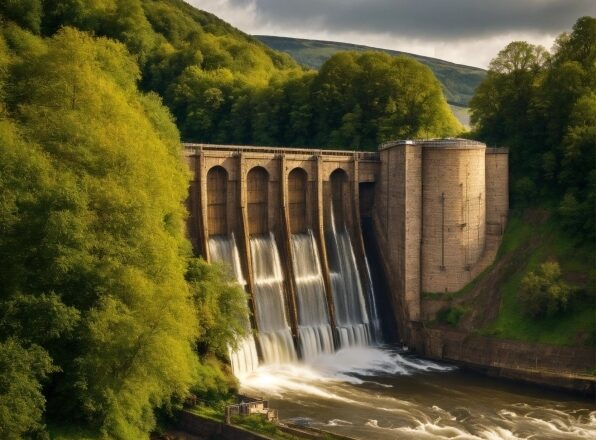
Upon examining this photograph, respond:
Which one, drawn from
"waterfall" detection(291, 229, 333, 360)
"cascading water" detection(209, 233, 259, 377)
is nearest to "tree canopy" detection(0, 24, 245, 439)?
"cascading water" detection(209, 233, 259, 377)

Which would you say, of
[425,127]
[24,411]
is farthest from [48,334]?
[425,127]

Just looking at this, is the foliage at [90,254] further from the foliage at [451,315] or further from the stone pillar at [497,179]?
the stone pillar at [497,179]

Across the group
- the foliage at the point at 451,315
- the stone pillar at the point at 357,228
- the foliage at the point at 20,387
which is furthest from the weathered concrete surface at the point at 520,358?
the foliage at the point at 20,387

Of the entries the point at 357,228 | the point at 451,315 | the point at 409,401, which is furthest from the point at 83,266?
the point at 357,228

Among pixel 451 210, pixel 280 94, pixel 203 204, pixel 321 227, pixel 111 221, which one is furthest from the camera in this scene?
pixel 280 94

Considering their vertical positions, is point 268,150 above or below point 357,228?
above

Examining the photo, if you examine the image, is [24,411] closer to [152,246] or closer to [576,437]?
Result: [152,246]

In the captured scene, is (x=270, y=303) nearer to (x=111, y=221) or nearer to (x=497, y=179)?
(x=497, y=179)
